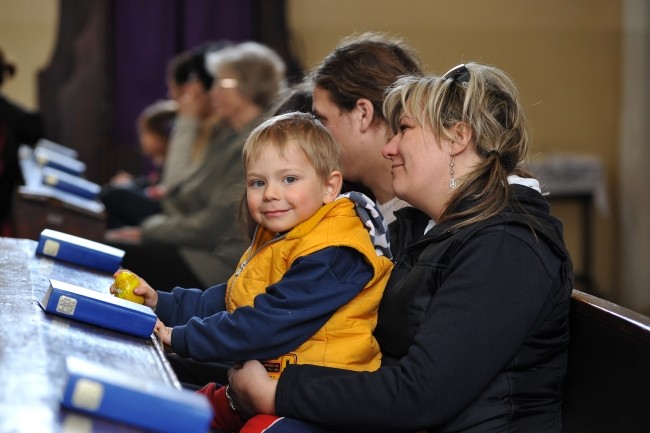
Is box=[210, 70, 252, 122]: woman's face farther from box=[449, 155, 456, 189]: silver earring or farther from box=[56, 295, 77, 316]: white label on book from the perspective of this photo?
box=[56, 295, 77, 316]: white label on book

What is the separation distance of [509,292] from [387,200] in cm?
94

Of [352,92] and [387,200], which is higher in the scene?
[352,92]

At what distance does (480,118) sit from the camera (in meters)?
2.02

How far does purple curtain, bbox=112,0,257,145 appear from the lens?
7656mm

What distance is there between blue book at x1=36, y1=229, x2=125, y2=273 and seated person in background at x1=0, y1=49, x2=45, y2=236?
3.14m

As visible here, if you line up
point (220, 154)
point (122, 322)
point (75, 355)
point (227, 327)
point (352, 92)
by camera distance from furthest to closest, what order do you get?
point (220, 154)
point (352, 92)
point (227, 327)
point (122, 322)
point (75, 355)

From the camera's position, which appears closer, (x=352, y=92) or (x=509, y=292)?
(x=509, y=292)

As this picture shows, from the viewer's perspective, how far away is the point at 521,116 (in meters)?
2.06

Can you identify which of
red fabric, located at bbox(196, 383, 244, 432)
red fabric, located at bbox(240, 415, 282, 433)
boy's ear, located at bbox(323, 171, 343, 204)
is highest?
boy's ear, located at bbox(323, 171, 343, 204)

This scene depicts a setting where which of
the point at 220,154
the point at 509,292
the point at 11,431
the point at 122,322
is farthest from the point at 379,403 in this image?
the point at 220,154

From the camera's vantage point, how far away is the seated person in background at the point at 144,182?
634 centimetres

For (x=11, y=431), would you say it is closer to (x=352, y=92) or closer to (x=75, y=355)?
(x=75, y=355)

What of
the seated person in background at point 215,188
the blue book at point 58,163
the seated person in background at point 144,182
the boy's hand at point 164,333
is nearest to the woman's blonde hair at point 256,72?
the seated person in background at point 215,188

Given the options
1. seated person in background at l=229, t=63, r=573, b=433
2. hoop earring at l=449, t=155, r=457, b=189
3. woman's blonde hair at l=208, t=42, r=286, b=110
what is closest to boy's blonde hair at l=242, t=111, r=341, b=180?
seated person in background at l=229, t=63, r=573, b=433
